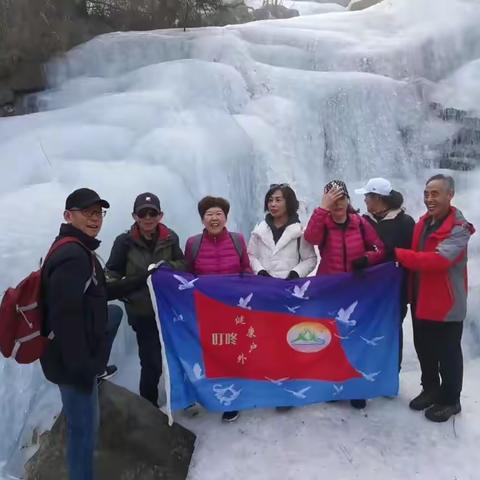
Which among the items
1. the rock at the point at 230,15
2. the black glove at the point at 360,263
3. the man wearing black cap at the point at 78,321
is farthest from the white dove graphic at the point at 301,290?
the rock at the point at 230,15

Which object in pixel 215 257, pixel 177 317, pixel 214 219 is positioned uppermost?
pixel 214 219

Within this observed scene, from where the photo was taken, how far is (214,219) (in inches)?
119

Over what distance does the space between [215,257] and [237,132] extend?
11.0ft

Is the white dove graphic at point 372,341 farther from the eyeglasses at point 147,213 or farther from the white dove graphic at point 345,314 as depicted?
the eyeglasses at point 147,213

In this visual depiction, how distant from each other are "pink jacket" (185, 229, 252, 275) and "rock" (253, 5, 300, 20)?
477 inches

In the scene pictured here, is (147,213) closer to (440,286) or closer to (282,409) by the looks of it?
(282,409)

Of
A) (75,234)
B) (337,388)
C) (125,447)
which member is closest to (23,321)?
(75,234)

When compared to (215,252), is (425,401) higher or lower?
lower

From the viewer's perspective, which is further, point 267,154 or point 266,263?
point 267,154

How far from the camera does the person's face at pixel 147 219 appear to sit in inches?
113

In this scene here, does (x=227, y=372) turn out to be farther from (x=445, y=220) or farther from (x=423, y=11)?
(x=423, y=11)

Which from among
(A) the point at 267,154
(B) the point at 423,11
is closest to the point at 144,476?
(A) the point at 267,154

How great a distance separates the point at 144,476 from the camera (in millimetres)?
2734

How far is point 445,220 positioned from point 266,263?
3.33 feet
